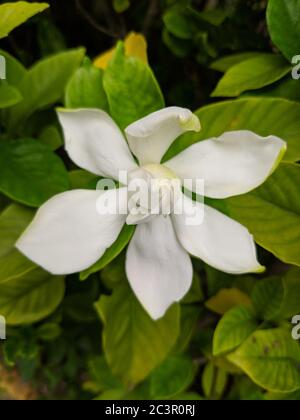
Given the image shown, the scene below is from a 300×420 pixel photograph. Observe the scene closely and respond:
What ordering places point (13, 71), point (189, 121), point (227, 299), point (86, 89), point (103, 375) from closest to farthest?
1. point (189, 121)
2. point (86, 89)
3. point (13, 71)
4. point (227, 299)
5. point (103, 375)

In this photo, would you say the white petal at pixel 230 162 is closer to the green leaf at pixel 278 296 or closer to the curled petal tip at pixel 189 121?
the curled petal tip at pixel 189 121

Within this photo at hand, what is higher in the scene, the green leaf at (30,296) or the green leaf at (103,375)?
the green leaf at (30,296)

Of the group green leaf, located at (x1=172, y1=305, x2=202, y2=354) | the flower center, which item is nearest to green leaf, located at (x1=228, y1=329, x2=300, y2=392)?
green leaf, located at (x1=172, y1=305, x2=202, y2=354)

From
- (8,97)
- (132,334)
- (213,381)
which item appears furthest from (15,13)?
(213,381)

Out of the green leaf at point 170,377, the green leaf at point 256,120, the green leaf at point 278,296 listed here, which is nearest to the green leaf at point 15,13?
the green leaf at point 256,120

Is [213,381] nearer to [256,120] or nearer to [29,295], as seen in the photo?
[29,295]

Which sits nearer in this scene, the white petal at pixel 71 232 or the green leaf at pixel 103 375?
the white petal at pixel 71 232

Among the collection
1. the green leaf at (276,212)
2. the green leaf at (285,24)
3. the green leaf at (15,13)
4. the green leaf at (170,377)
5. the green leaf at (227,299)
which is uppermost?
the green leaf at (15,13)
